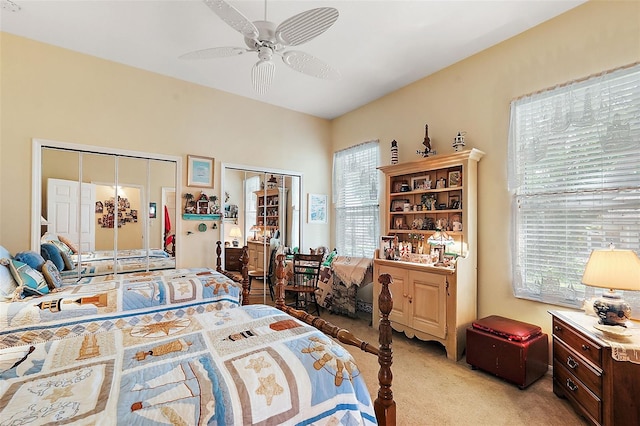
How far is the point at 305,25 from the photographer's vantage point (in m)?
1.78

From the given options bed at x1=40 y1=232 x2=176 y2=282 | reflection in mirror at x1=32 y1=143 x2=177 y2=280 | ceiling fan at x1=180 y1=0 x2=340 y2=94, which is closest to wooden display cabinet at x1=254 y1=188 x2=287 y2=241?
reflection in mirror at x1=32 y1=143 x2=177 y2=280

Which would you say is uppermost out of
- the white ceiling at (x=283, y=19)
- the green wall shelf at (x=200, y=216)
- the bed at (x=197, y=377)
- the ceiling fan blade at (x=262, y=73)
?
the white ceiling at (x=283, y=19)

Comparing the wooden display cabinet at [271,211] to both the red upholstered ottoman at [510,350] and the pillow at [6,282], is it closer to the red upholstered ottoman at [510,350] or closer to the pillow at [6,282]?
the pillow at [6,282]

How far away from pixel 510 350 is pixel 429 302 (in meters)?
0.81

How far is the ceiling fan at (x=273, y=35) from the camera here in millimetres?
1689

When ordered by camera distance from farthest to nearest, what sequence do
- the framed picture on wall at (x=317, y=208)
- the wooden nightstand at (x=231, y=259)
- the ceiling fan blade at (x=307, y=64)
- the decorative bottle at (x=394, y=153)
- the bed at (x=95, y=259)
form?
the framed picture on wall at (x=317, y=208) < the wooden nightstand at (x=231, y=259) < the decorative bottle at (x=394, y=153) < the bed at (x=95, y=259) < the ceiling fan blade at (x=307, y=64)

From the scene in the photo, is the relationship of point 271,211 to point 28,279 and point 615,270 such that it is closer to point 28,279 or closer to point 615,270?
point 28,279

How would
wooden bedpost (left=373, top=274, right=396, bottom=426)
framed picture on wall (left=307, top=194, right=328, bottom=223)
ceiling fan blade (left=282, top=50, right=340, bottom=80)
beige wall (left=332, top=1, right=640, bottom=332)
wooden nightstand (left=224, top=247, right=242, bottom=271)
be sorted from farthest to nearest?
framed picture on wall (left=307, top=194, right=328, bottom=223)
wooden nightstand (left=224, top=247, right=242, bottom=271)
beige wall (left=332, top=1, right=640, bottom=332)
ceiling fan blade (left=282, top=50, right=340, bottom=80)
wooden bedpost (left=373, top=274, right=396, bottom=426)

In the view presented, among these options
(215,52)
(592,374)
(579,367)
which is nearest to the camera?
(592,374)

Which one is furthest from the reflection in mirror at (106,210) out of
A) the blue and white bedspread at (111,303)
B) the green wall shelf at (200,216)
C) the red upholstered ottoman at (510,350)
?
the red upholstered ottoman at (510,350)

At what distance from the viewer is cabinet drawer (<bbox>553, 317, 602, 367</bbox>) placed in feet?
5.97

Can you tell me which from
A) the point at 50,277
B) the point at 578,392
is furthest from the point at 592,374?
the point at 50,277

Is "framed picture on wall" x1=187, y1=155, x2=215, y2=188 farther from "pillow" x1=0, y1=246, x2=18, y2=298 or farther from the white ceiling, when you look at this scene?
"pillow" x1=0, y1=246, x2=18, y2=298

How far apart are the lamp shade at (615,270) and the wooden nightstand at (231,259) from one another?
3.61 meters
